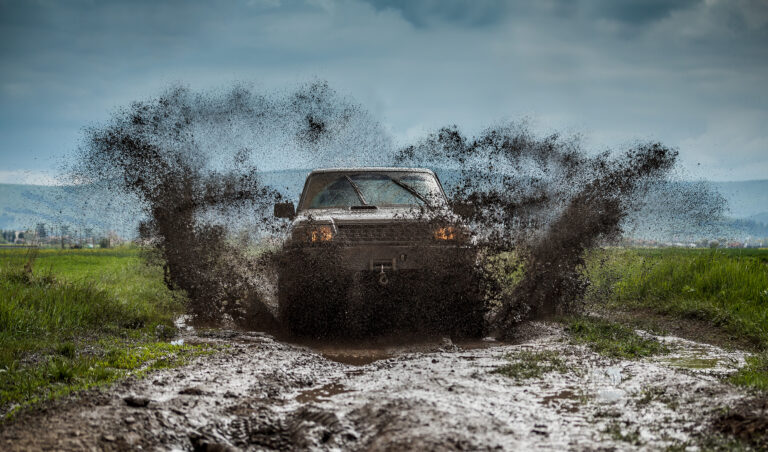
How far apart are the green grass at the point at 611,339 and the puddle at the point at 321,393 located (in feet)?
10.0

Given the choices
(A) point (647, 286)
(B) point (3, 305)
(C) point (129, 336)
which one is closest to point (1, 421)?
(C) point (129, 336)

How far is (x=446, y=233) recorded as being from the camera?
7.74 m

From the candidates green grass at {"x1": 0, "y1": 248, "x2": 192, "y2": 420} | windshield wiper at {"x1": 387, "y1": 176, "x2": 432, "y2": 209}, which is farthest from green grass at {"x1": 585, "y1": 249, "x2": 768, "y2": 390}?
green grass at {"x1": 0, "y1": 248, "x2": 192, "y2": 420}

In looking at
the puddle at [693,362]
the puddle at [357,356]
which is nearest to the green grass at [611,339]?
the puddle at [693,362]

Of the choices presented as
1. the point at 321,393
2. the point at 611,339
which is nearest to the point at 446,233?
the point at 611,339

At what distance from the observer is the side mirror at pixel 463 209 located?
8945 millimetres

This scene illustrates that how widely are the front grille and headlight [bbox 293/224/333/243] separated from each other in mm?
111

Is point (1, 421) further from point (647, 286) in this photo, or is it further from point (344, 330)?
point (647, 286)

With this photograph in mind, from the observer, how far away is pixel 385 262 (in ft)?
24.5

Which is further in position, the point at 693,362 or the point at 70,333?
the point at 70,333

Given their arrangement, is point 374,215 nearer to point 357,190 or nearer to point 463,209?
point 357,190

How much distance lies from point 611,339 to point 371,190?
11.4ft

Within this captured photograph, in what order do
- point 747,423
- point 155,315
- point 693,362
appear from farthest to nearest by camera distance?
point 155,315, point 693,362, point 747,423

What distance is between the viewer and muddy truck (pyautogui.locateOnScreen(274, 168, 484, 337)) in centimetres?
752
